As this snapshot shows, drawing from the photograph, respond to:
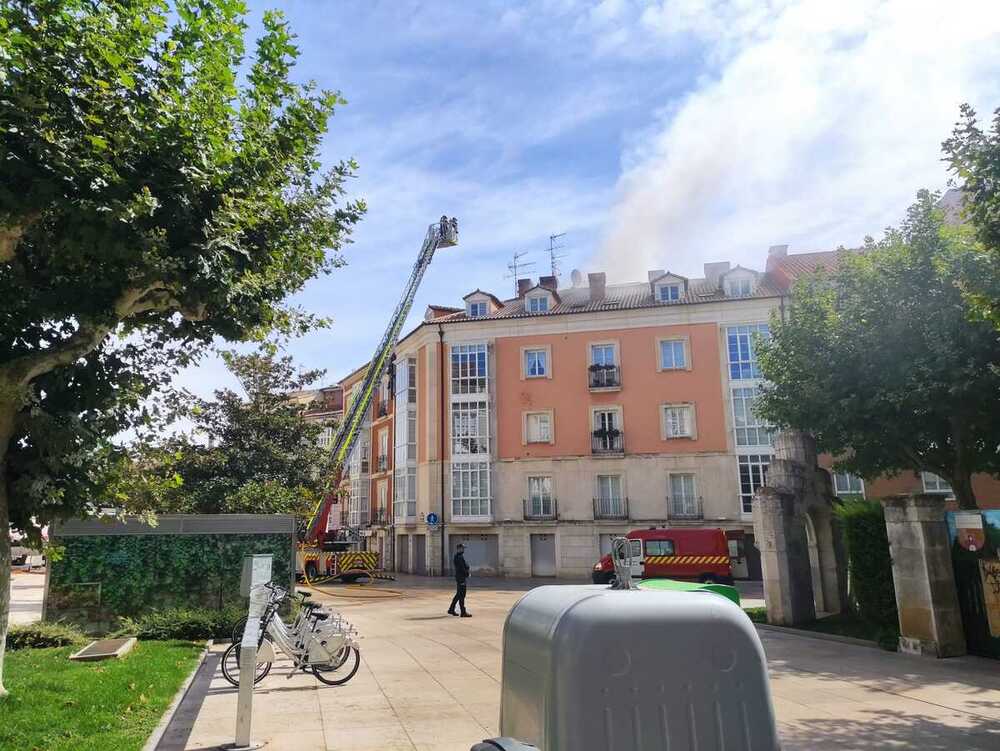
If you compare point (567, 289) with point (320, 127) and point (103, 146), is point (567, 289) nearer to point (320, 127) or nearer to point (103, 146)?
point (320, 127)

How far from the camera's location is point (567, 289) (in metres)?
43.6

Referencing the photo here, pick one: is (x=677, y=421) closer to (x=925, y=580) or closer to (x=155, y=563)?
(x=925, y=580)

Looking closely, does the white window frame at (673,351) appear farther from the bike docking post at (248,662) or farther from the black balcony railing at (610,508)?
the bike docking post at (248,662)

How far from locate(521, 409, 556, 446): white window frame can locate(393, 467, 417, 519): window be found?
693cm

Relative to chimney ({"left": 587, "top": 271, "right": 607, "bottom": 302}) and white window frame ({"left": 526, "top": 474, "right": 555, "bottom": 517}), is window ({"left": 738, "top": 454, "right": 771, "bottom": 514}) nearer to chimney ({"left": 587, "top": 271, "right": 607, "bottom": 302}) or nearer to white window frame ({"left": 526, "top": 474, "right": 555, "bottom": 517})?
white window frame ({"left": 526, "top": 474, "right": 555, "bottom": 517})

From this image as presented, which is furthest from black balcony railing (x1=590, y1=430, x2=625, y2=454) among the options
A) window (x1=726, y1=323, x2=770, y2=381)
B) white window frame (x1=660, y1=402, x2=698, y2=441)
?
window (x1=726, y1=323, x2=770, y2=381)

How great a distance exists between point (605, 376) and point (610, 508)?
6821mm

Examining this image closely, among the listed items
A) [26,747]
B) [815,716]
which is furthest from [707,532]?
[26,747]

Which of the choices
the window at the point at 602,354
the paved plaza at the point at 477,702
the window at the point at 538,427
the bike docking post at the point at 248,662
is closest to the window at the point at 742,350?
the window at the point at 602,354

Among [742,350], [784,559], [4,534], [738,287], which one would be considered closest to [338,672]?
[4,534]

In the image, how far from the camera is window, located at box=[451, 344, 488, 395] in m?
37.8

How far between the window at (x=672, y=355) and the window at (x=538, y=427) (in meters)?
6.57

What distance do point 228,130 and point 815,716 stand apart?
9.98 metres

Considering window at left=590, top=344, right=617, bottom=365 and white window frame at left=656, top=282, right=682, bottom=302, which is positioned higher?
white window frame at left=656, top=282, right=682, bottom=302
